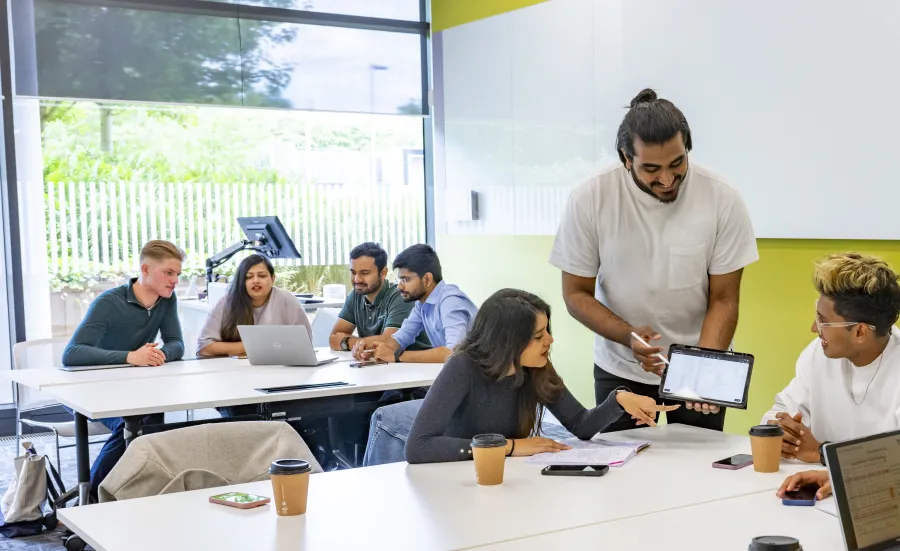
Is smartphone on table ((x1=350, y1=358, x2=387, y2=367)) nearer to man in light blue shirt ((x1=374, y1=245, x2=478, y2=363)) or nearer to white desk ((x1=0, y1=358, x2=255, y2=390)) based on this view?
man in light blue shirt ((x1=374, y1=245, x2=478, y2=363))

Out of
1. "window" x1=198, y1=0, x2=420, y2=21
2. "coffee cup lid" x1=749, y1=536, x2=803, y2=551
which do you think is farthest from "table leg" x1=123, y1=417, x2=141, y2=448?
"window" x1=198, y1=0, x2=420, y2=21

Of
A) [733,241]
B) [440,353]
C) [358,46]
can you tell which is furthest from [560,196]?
[733,241]

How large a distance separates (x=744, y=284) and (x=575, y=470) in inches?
108

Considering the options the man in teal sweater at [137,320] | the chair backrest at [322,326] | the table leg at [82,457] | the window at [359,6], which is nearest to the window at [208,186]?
the window at [359,6]

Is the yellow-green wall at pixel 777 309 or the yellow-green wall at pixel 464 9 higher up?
the yellow-green wall at pixel 464 9

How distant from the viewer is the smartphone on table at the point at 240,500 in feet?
7.75

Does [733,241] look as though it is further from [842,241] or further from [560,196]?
[560,196]

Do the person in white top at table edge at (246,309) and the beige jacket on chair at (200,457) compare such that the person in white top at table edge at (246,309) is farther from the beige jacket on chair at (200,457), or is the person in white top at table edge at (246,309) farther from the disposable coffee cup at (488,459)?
the disposable coffee cup at (488,459)

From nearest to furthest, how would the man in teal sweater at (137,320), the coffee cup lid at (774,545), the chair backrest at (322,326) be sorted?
the coffee cup lid at (774,545), the man in teal sweater at (137,320), the chair backrest at (322,326)

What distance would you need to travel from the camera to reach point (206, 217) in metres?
7.14

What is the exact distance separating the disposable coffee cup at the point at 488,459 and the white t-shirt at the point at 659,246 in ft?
2.96

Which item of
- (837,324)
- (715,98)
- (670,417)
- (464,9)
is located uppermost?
(464,9)

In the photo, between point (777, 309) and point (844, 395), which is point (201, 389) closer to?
point (844, 395)

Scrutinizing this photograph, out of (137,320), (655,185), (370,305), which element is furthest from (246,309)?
(655,185)
